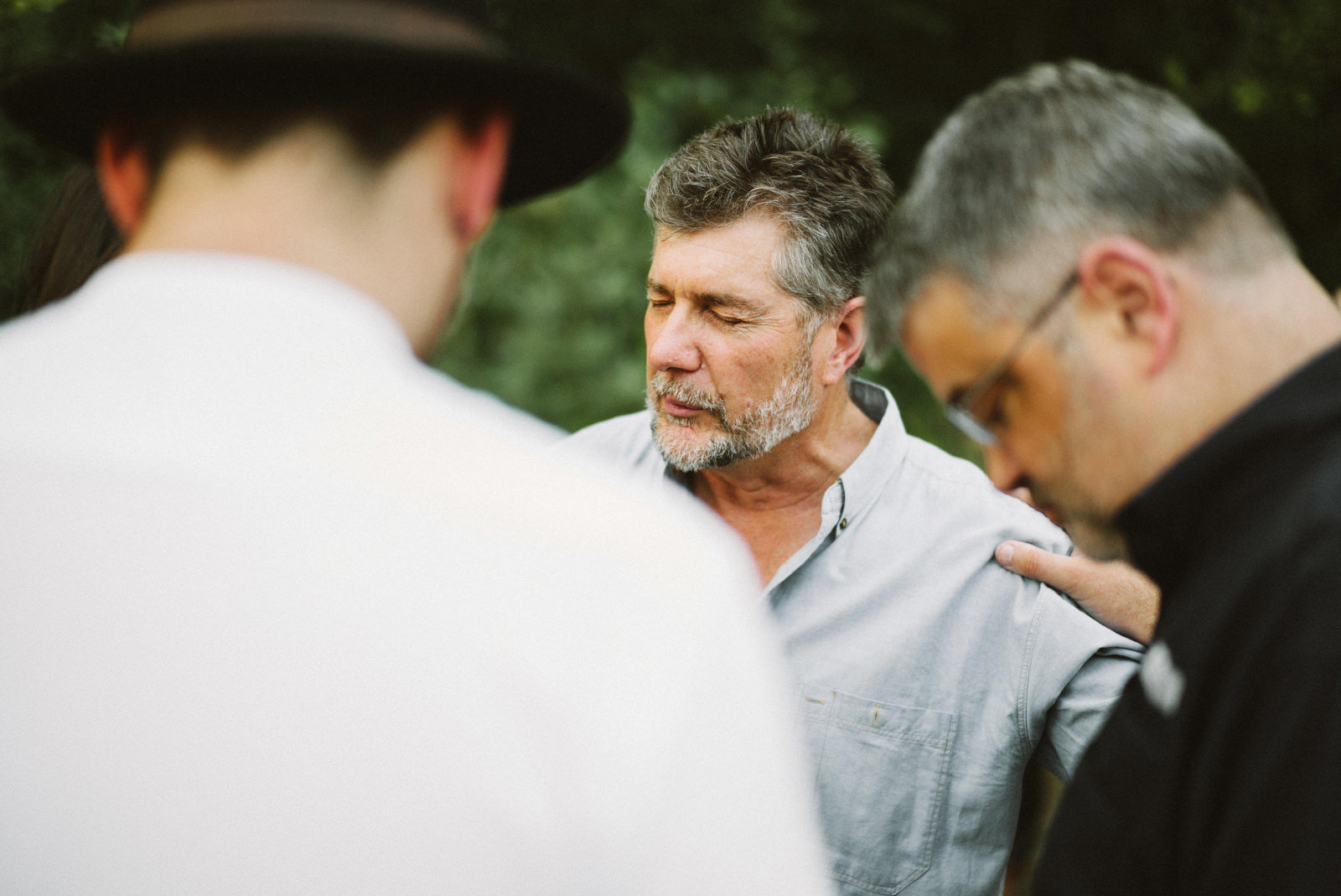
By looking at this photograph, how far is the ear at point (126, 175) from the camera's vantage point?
99 cm

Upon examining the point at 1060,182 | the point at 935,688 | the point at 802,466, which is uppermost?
the point at 1060,182

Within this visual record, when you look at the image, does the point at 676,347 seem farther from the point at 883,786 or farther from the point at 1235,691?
the point at 1235,691

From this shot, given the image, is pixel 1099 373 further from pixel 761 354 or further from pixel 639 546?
pixel 761 354

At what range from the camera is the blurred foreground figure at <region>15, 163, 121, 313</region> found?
1971 millimetres

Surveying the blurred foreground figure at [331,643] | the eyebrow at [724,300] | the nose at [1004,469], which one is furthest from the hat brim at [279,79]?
the eyebrow at [724,300]

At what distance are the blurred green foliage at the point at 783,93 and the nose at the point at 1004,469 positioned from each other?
109 inches

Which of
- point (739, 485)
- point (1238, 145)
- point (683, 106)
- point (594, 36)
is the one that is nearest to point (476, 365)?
point (683, 106)

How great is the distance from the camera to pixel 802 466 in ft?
8.00

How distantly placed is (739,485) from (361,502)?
1722 millimetres

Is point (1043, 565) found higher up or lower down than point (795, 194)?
lower down

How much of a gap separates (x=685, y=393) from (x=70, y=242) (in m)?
1.31

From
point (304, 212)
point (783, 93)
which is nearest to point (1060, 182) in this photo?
point (304, 212)

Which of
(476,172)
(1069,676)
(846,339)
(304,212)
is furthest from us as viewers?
(846,339)

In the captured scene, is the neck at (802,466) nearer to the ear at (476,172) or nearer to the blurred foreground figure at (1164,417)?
the blurred foreground figure at (1164,417)
